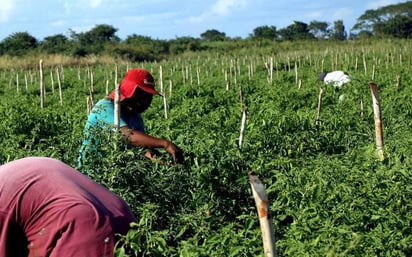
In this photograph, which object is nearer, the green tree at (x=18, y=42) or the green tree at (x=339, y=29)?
the green tree at (x=18, y=42)

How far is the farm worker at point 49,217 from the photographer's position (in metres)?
2.88

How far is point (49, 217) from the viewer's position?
2.90m

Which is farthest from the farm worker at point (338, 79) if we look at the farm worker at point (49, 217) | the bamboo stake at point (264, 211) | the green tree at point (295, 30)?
the green tree at point (295, 30)

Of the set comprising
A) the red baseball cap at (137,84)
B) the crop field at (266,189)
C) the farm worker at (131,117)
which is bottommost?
the crop field at (266,189)

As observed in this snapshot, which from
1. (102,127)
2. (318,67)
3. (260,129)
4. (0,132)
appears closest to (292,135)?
(260,129)

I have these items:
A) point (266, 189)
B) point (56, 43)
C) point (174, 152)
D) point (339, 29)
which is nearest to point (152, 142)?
point (174, 152)

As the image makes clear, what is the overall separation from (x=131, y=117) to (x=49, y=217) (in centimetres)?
237

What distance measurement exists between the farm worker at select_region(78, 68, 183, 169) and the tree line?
119 feet

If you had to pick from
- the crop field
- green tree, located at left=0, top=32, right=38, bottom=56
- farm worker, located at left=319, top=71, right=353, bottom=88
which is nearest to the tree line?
green tree, located at left=0, top=32, right=38, bottom=56

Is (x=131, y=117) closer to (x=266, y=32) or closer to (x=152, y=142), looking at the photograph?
(x=152, y=142)

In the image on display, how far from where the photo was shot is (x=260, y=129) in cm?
707

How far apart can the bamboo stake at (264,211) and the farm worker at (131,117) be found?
1916mm

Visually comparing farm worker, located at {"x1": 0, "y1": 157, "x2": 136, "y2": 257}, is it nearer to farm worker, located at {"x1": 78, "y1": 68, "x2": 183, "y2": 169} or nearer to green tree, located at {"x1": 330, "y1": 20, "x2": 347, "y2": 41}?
farm worker, located at {"x1": 78, "y1": 68, "x2": 183, "y2": 169}

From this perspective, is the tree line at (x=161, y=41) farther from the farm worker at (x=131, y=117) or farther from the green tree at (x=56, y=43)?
the farm worker at (x=131, y=117)
